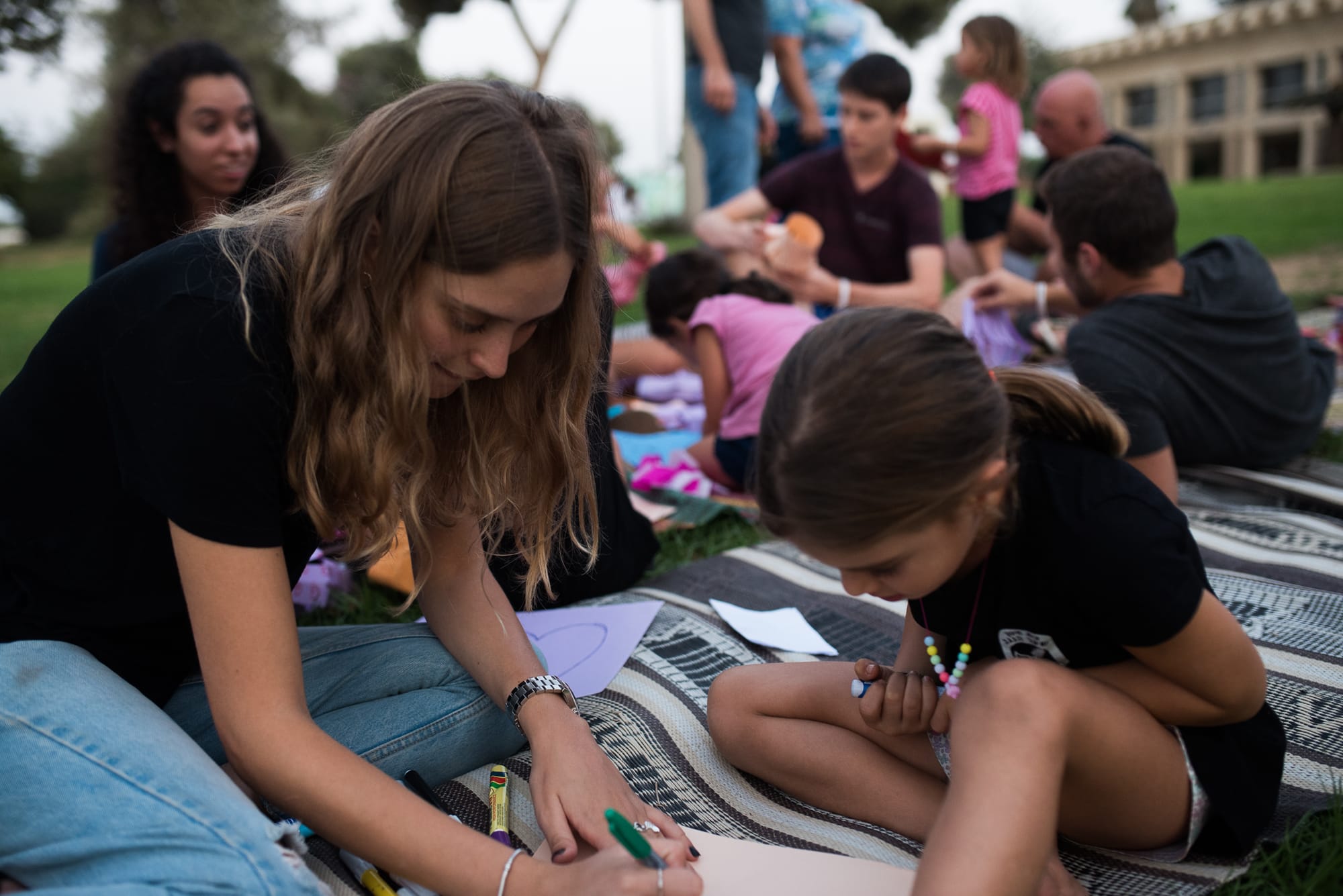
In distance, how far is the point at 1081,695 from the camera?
116cm

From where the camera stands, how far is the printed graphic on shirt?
1.31 m

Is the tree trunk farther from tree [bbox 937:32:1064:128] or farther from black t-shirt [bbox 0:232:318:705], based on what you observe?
tree [bbox 937:32:1064:128]

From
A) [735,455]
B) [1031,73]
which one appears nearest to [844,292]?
[735,455]

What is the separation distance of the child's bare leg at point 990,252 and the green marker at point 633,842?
421cm

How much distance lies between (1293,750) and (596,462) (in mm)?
1331

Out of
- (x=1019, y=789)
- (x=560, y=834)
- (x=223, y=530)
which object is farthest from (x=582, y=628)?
(x=1019, y=789)

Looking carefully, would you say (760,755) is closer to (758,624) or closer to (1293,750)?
(758,624)

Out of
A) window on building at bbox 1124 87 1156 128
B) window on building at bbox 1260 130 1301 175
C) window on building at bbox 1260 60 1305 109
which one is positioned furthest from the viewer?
window on building at bbox 1124 87 1156 128

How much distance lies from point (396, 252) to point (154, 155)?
275 cm

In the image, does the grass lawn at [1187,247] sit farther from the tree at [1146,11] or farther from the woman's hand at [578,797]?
the tree at [1146,11]

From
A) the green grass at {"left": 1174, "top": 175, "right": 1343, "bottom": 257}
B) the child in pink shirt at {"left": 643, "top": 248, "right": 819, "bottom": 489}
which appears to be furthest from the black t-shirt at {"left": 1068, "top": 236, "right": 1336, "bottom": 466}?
the green grass at {"left": 1174, "top": 175, "right": 1343, "bottom": 257}

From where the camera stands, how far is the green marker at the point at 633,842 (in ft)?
3.82

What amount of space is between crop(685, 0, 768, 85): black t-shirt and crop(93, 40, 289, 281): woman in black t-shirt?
1974mm

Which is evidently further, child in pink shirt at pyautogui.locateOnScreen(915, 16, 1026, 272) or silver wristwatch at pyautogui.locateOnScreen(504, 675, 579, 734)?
child in pink shirt at pyautogui.locateOnScreen(915, 16, 1026, 272)
